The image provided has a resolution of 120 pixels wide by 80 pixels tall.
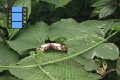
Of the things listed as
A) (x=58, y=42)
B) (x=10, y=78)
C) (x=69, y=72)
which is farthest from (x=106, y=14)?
(x=10, y=78)

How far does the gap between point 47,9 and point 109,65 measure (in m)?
0.45

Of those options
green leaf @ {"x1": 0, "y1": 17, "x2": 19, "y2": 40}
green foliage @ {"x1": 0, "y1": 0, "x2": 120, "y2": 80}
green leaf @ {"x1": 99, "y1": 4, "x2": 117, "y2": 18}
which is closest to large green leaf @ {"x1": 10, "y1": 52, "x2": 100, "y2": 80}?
green foliage @ {"x1": 0, "y1": 0, "x2": 120, "y2": 80}

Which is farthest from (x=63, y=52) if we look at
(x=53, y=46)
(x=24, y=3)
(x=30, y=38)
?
(x=24, y=3)

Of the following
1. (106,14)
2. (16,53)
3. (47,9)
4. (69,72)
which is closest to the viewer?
(69,72)

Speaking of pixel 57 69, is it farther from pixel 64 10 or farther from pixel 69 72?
pixel 64 10

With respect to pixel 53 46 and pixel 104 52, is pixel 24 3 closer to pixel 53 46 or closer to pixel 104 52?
pixel 53 46

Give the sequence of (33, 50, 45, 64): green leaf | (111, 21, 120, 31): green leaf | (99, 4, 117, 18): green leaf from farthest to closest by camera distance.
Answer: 1. (99, 4, 117, 18): green leaf
2. (111, 21, 120, 31): green leaf
3. (33, 50, 45, 64): green leaf

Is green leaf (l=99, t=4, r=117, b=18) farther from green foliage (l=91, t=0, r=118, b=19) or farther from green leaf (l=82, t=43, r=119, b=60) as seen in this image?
green leaf (l=82, t=43, r=119, b=60)

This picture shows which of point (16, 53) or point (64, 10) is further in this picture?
point (64, 10)

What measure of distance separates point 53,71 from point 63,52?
0.12 m

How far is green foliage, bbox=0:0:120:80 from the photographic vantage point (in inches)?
45.1

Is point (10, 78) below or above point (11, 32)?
below

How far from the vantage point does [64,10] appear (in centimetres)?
159

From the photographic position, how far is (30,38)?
1301 mm
